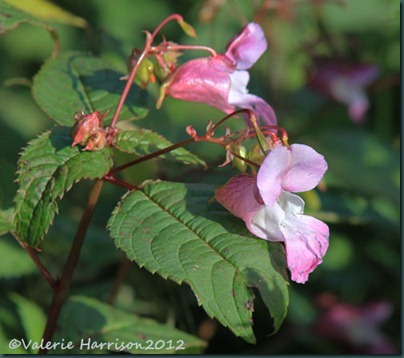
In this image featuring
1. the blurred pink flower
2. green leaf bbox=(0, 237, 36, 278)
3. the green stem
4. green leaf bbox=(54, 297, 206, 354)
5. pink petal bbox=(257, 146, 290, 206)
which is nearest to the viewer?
pink petal bbox=(257, 146, 290, 206)

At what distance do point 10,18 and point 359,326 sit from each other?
1.33m

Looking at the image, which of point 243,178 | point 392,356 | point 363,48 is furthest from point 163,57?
point 363,48

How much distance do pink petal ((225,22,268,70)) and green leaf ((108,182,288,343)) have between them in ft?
0.75

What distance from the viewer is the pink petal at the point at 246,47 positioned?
4.14ft

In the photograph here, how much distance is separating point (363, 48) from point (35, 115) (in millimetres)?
1229

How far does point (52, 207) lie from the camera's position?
1084 mm

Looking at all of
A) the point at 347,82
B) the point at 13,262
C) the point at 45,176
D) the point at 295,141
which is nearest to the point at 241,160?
the point at 45,176

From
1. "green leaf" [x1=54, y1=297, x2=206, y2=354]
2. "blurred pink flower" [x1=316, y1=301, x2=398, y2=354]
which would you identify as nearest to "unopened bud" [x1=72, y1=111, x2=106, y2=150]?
"green leaf" [x1=54, y1=297, x2=206, y2=354]

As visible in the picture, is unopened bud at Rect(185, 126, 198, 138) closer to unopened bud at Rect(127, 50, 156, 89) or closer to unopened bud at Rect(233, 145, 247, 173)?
unopened bud at Rect(233, 145, 247, 173)

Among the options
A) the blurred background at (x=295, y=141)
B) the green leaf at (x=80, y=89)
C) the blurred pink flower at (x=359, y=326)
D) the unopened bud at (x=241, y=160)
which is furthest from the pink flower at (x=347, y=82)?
the unopened bud at (x=241, y=160)

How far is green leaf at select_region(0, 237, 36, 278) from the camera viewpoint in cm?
172

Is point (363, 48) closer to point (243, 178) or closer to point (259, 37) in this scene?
point (259, 37)

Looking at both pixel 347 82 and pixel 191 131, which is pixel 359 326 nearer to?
pixel 347 82

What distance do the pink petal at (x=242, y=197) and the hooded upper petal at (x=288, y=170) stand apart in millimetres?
41
